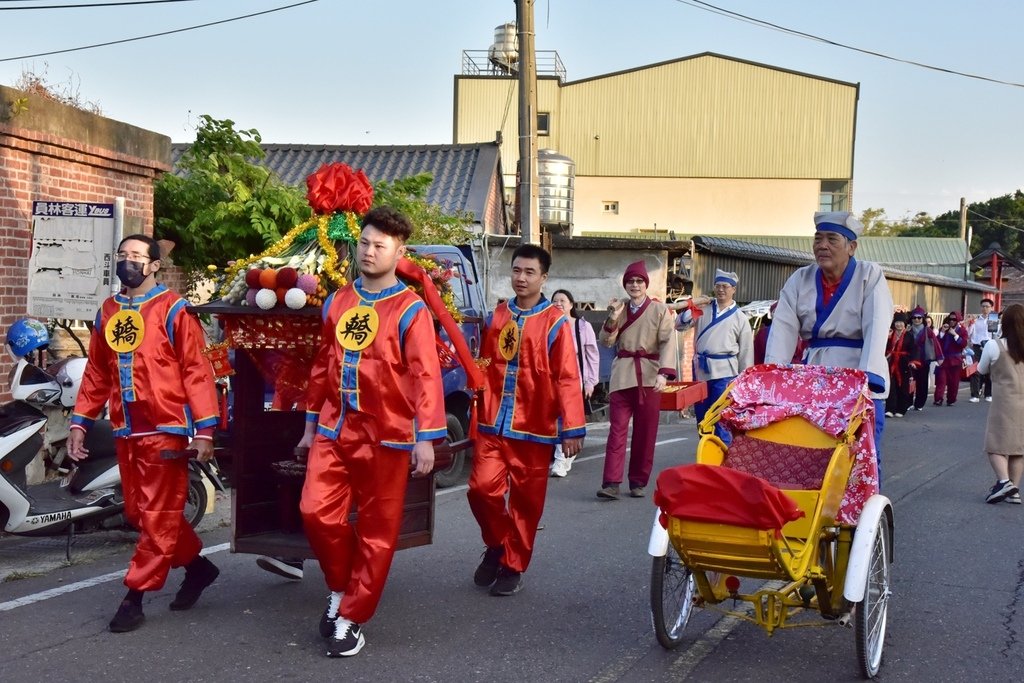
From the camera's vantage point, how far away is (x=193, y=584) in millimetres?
5836

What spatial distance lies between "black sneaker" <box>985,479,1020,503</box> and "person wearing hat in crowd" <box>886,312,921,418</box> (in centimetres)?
899

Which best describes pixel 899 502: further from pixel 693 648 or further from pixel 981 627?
pixel 693 648

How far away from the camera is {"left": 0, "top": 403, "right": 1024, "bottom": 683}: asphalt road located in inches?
196

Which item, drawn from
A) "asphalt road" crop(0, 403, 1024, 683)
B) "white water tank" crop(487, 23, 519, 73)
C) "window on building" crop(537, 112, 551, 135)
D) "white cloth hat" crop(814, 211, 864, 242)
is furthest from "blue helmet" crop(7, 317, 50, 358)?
"window on building" crop(537, 112, 551, 135)

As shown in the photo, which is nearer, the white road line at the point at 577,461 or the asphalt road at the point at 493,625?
the asphalt road at the point at 493,625

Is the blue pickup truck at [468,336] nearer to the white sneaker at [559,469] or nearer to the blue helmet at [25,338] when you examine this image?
the white sneaker at [559,469]

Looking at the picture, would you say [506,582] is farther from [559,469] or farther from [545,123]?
[545,123]

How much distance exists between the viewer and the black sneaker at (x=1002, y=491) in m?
9.58

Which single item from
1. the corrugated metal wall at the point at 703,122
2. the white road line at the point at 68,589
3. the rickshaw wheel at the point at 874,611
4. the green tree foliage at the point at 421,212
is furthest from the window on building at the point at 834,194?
the rickshaw wheel at the point at 874,611

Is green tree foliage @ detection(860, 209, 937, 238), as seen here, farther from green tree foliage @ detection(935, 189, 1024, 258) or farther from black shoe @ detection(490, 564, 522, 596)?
black shoe @ detection(490, 564, 522, 596)

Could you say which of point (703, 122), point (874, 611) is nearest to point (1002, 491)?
point (874, 611)

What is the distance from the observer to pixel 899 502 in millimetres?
9523

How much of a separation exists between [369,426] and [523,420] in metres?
1.30

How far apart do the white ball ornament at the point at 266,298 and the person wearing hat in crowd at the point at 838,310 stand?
2518 millimetres
